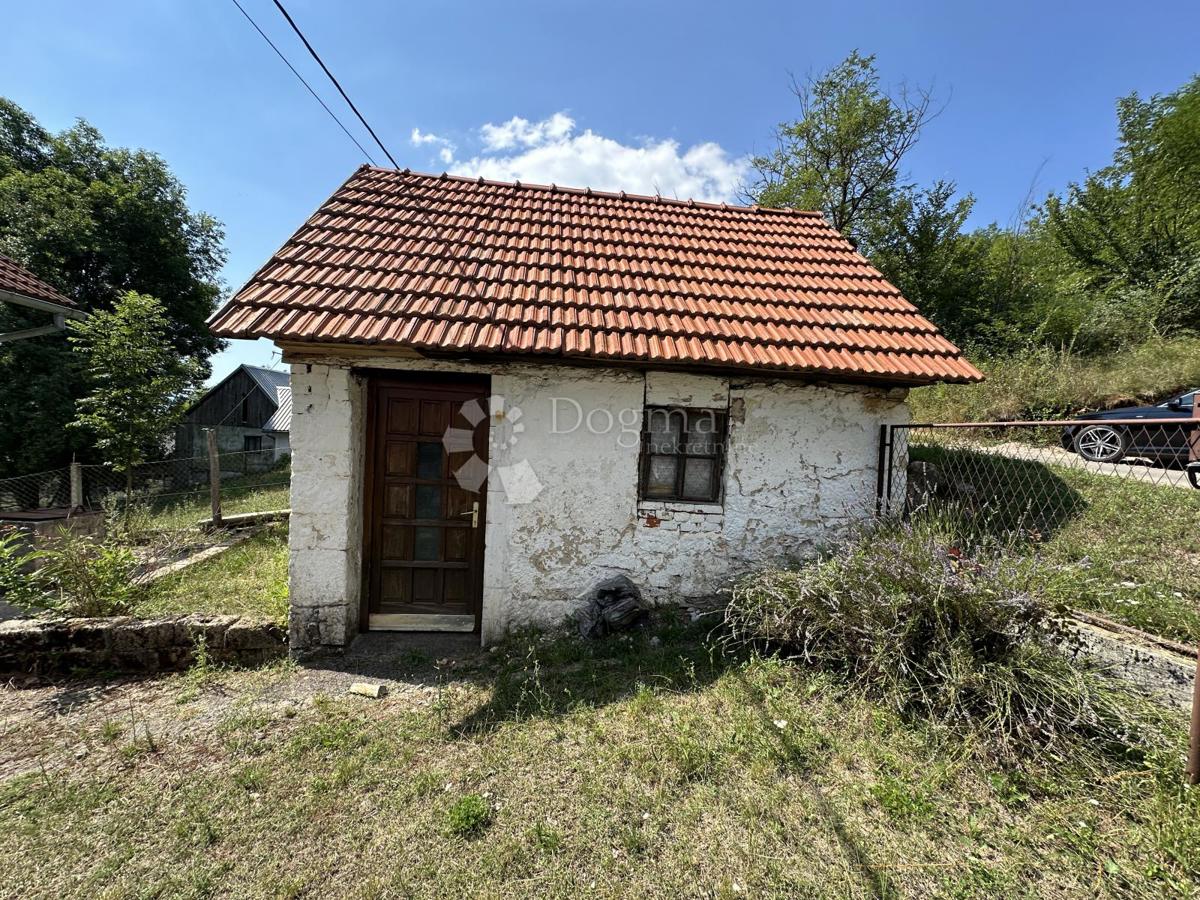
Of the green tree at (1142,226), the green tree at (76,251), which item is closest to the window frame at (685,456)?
the green tree at (1142,226)

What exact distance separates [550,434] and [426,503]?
4.41 ft

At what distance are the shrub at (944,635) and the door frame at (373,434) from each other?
275cm

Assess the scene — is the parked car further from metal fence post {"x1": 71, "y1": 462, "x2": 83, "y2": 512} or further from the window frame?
metal fence post {"x1": 71, "y1": 462, "x2": 83, "y2": 512}

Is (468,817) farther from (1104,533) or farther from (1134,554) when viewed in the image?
(1104,533)

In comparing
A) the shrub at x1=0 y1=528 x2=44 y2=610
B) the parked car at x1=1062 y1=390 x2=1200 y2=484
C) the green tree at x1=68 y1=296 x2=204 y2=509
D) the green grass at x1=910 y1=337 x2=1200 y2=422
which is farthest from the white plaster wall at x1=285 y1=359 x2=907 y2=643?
the green tree at x1=68 y1=296 x2=204 y2=509

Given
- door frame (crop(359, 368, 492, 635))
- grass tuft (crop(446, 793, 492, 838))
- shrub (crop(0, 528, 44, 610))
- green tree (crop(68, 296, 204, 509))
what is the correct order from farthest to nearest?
green tree (crop(68, 296, 204, 509)), door frame (crop(359, 368, 492, 635)), shrub (crop(0, 528, 44, 610)), grass tuft (crop(446, 793, 492, 838))

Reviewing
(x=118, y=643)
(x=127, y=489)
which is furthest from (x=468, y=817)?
Answer: (x=127, y=489)

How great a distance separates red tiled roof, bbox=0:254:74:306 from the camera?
6.93 meters

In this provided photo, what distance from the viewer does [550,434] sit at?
3977mm

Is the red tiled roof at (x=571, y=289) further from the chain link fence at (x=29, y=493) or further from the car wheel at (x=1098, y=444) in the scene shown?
the chain link fence at (x=29, y=493)

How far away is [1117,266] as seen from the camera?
12469 mm

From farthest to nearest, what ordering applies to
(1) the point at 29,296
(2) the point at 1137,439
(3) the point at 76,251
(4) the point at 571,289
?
(3) the point at 76,251
(1) the point at 29,296
(2) the point at 1137,439
(4) the point at 571,289

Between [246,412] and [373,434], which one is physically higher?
[246,412]

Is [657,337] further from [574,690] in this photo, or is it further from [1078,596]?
[1078,596]
